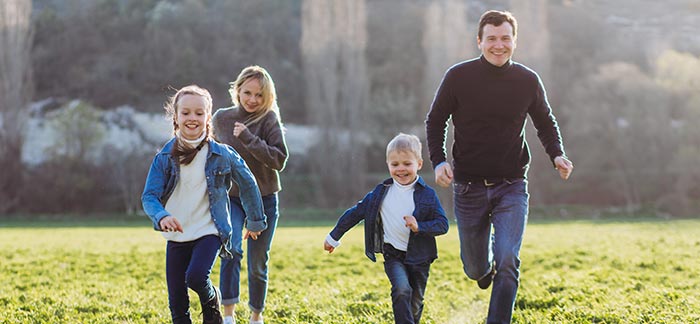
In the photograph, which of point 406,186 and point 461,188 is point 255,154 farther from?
point 461,188

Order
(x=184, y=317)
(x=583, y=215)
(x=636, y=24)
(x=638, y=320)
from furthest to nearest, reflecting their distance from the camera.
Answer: (x=636, y=24) < (x=583, y=215) < (x=638, y=320) < (x=184, y=317)

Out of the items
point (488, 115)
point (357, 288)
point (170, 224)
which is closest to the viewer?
point (170, 224)

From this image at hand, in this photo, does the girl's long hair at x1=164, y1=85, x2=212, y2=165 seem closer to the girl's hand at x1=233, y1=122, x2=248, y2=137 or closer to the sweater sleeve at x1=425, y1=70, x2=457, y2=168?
the girl's hand at x1=233, y1=122, x2=248, y2=137

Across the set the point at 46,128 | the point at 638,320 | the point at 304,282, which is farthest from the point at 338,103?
→ the point at 638,320

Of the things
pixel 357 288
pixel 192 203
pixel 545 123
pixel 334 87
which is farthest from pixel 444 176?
pixel 334 87

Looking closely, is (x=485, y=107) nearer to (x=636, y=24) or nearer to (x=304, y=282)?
(x=304, y=282)

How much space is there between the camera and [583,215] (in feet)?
119

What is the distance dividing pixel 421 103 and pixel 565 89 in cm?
905

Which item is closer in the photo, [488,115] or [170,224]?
[170,224]

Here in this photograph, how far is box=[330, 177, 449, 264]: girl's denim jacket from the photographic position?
4695 mm

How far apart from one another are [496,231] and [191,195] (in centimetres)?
183

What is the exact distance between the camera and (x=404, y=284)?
4.59m

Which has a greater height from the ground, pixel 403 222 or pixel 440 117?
pixel 440 117

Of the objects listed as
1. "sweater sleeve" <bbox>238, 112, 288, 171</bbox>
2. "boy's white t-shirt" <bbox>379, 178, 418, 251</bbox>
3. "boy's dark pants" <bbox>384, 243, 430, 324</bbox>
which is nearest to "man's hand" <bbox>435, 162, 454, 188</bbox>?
"boy's white t-shirt" <bbox>379, 178, 418, 251</bbox>
